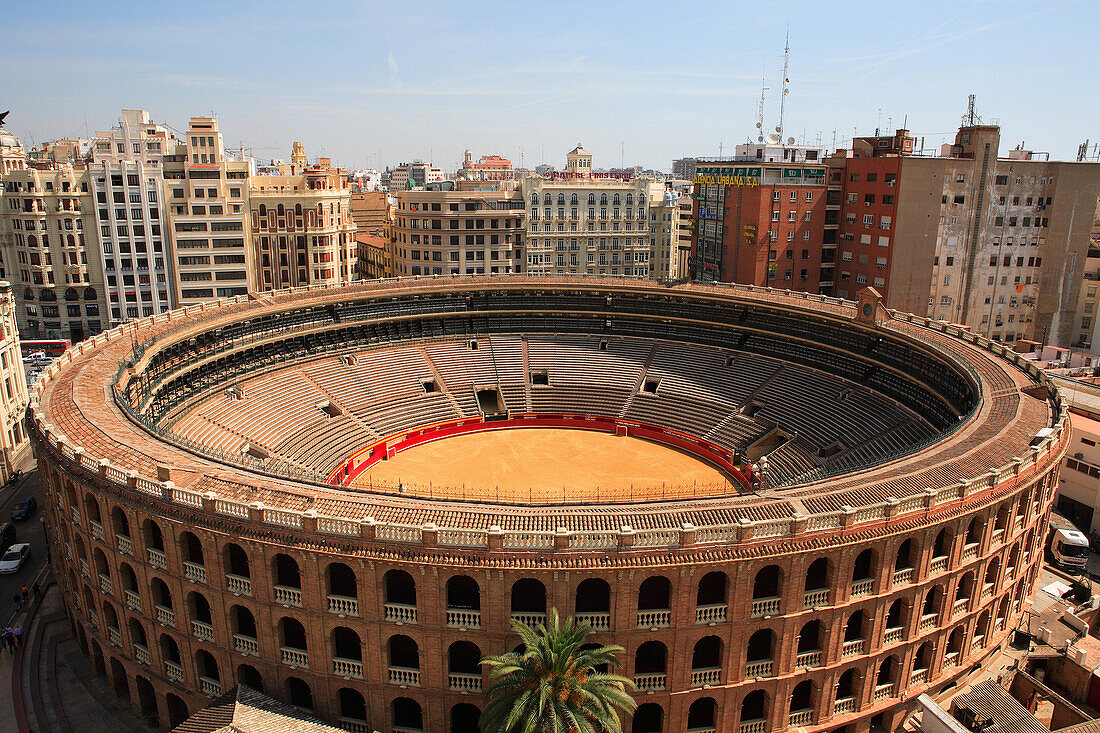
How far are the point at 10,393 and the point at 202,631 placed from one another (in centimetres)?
4826

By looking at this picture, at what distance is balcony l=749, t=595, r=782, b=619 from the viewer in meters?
31.8

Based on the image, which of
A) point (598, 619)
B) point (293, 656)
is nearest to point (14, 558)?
point (293, 656)

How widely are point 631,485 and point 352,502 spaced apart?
30.7m

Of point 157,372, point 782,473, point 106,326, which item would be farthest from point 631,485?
point 106,326

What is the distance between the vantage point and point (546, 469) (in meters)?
64.9

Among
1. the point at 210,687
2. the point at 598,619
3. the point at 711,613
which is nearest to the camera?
the point at 598,619

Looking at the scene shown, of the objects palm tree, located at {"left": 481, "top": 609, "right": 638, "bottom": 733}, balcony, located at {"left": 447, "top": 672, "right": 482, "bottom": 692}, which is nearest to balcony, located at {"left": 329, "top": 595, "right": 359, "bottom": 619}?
balcony, located at {"left": 447, "top": 672, "right": 482, "bottom": 692}

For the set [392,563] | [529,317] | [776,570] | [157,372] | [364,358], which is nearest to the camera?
[392,563]

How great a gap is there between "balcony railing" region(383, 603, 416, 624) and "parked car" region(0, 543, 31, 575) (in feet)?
116

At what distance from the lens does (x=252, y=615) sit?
33594 mm

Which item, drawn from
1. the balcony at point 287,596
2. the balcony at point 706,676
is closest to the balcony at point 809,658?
the balcony at point 706,676

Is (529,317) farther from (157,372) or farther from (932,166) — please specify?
(932,166)

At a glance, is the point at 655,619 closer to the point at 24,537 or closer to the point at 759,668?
the point at 759,668

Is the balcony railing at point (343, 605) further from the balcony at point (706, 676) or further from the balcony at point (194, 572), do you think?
the balcony at point (706, 676)
